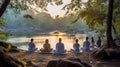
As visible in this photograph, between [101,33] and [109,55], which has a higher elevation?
[101,33]

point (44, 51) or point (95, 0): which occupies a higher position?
point (95, 0)

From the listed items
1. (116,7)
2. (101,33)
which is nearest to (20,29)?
(101,33)

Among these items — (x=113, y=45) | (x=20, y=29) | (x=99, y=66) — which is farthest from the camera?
(x=20, y=29)

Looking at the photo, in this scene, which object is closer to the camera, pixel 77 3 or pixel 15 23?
pixel 77 3

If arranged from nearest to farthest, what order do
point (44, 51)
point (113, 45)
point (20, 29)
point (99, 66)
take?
point (99, 66), point (113, 45), point (44, 51), point (20, 29)

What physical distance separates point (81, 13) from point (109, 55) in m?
7.45

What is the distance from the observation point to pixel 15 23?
10388 cm

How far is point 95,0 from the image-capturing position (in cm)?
2528

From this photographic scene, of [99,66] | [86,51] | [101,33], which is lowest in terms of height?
[99,66]

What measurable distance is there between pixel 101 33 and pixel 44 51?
9.11m

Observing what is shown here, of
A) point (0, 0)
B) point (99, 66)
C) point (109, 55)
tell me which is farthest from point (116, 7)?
point (0, 0)

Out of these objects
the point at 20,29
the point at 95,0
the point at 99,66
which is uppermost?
the point at 20,29

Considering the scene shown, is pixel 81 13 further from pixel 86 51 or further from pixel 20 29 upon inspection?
pixel 20 29

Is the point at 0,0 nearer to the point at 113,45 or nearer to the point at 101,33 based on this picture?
the point at 113,45
